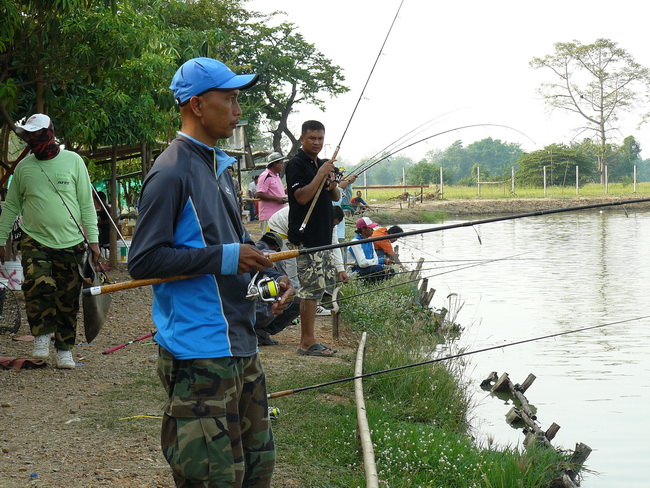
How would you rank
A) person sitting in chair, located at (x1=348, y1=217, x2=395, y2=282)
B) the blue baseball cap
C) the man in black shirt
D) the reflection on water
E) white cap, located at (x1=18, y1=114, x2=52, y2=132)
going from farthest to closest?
1. person sitting in chair, located at (x1=348, y1=217, x2=395, y2=282)
2. the reflection on water
3. the man in black shirt
4. white cap, located at (x1=18, y1=114, x2=52, y2=132)
5. the blue baseball cap

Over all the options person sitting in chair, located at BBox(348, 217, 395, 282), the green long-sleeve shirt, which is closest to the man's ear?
the green long-sleeve shirt

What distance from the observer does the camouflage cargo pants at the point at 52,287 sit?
5805 millimetres

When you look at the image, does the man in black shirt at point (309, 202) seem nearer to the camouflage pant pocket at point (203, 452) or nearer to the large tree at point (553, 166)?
the camouflage pant pocket at point (203, 452)

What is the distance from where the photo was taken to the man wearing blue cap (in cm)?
261

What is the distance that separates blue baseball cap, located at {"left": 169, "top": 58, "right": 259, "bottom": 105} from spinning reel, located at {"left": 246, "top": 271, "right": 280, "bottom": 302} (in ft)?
2.03

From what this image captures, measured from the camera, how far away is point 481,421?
7.23 meters

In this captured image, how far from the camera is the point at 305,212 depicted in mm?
6219

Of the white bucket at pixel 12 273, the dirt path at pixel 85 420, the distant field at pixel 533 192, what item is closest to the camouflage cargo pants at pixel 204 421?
the dirt path at pixel 85 420

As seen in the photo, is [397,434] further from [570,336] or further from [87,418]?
[570,336]

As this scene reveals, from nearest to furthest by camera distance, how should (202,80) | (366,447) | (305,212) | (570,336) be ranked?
(202,80)
(366,447)
(305,212)
(570,336)

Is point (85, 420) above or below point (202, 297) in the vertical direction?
below

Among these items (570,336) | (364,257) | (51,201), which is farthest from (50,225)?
(570,336)

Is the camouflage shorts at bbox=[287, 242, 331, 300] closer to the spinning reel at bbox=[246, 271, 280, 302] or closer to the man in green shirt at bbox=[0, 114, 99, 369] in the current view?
the man in green shirt at bbox=[0, 114, 99, 369]

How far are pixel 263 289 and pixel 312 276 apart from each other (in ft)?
11.9
